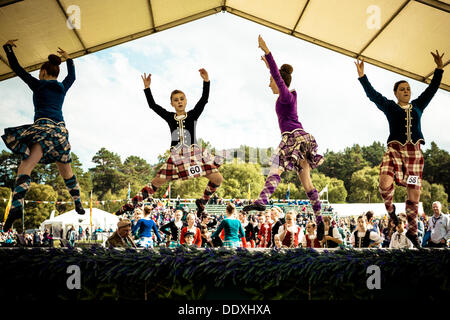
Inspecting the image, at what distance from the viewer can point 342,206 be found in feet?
115

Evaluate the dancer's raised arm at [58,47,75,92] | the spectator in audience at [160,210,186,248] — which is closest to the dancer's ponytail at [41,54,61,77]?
the dancer's raised arm at [58,47,75,92]

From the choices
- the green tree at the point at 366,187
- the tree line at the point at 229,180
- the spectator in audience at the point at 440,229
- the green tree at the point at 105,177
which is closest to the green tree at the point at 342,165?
the tree line at the point at 229,180

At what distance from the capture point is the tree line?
44.6 metres

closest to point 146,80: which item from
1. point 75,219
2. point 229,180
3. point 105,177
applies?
point 75,219

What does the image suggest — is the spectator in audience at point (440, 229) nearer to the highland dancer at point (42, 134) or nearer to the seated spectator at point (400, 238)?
the seated spectator at point (400, 238)

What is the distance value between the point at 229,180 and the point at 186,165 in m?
45.2

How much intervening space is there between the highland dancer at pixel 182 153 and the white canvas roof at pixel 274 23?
2046mm

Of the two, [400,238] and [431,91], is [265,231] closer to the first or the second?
[400,238]

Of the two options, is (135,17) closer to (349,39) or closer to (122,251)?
(349,39)

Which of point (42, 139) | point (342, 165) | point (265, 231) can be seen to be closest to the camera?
point (42, 139)

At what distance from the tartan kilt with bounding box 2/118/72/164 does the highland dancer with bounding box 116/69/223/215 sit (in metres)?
1.16

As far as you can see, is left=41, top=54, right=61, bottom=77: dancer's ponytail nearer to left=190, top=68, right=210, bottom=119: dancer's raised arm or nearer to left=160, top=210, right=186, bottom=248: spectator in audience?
left=190, top=68, right=210, bottom=119: dancer's raised arm

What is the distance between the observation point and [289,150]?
503cm

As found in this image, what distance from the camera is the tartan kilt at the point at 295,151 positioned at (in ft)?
16.4
